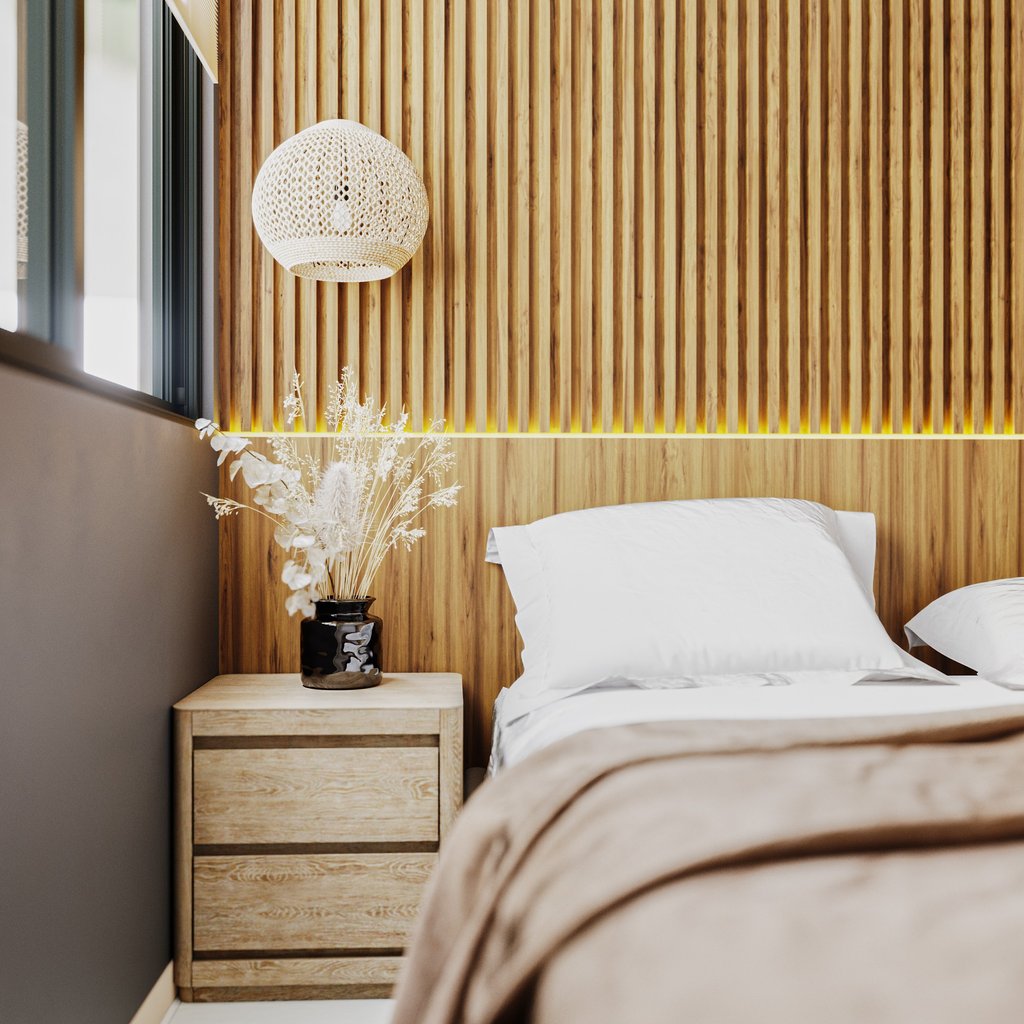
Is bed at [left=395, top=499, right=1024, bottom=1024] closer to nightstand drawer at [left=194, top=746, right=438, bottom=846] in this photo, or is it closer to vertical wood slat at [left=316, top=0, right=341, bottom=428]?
nightstand drawer at [left=194, top=746, right=438, bottom=846]

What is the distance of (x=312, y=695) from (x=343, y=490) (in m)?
0.47

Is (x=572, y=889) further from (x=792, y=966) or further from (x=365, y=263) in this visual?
(x=365, y=263)

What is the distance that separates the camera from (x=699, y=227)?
2281 millimetres

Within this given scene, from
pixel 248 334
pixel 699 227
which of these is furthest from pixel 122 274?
pixel 699 227

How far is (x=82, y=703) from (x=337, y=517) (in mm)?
689

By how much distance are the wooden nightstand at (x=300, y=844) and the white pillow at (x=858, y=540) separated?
2.03 ft

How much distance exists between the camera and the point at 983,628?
5.97 ft

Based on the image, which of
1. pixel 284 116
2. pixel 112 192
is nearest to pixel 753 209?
pixel 284 116

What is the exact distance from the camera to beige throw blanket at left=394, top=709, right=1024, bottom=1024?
58 cm

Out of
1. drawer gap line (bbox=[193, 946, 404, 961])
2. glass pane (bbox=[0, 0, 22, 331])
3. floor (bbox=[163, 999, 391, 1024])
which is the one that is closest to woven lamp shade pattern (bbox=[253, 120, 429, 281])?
glass pane (bbox=[0, 0, 22, 331])

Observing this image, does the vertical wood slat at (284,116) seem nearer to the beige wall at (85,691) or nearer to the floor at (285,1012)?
the beige wall at (85,691)

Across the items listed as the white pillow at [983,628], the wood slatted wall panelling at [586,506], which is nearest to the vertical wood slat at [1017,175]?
the wood slatted wall panelling at [586,506]

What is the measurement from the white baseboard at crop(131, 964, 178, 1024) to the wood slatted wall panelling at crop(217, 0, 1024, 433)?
133 centimetres

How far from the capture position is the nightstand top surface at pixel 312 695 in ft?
5.58
